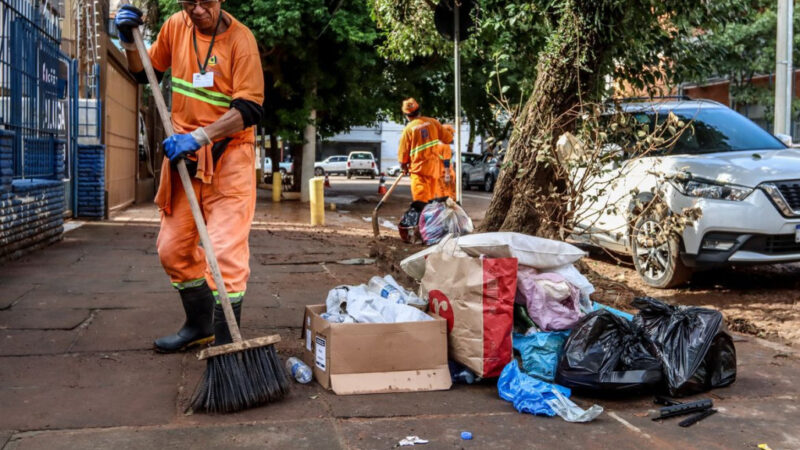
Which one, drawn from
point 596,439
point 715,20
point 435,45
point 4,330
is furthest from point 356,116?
point 596,439

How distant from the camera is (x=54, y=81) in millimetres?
9414

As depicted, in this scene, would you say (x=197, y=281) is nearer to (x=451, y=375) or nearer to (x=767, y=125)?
(x=451, y=375)

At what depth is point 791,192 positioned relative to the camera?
20.9 feet

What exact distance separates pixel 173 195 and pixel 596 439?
243 cm

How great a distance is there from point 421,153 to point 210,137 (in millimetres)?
6205

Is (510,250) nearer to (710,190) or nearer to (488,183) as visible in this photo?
(710,190)

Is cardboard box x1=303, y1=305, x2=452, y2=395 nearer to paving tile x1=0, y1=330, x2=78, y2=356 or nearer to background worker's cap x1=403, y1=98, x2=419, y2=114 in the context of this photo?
paving tile x1=0, y1=330, x2=78, y2=356

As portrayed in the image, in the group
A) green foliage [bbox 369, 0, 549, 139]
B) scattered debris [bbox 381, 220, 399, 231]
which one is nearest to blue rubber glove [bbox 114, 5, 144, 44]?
green foliage [bbox 369, 0, 549, 139]

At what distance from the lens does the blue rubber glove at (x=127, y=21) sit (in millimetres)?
4090

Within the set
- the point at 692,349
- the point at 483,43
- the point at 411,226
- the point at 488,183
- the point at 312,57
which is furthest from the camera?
the point at 488,183

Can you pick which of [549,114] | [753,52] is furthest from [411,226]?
[753,52]

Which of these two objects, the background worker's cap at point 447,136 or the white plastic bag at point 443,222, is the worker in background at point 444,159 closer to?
the background worker's cap at point 447,136

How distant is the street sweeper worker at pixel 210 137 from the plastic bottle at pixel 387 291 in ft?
2.64

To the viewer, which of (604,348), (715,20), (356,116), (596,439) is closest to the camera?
(596,439)
